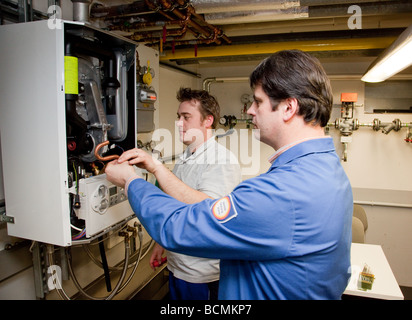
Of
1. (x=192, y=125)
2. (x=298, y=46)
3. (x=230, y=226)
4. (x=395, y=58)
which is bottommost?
(x=230, y=226)

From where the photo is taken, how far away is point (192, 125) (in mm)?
1653

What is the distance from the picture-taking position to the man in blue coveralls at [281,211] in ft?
2.46

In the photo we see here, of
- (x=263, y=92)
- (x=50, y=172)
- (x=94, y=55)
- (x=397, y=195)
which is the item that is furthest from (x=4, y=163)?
(x=397, y=195)

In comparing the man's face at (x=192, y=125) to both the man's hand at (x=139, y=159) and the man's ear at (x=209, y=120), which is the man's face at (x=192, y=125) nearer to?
the man's ear at (x=209, y=120)

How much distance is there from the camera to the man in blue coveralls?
0.75 m

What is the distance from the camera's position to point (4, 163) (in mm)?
1191

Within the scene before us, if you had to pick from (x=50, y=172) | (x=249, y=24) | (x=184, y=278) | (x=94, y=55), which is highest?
(x=249, y=24)

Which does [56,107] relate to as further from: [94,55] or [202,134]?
[202,134]

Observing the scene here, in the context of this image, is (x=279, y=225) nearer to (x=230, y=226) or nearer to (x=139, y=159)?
(x=230, y=226)

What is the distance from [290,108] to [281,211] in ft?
1.02

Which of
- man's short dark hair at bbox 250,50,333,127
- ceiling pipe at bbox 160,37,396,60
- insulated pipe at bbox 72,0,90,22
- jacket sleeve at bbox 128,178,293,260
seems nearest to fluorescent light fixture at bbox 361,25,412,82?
ceiling pipe at bbox 160,37,396,60

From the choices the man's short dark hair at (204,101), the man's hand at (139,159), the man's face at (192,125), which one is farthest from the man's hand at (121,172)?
the man's short dark hair at (204,101)

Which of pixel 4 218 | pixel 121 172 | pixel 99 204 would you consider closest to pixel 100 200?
pixel 99 204

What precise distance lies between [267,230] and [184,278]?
845mm
